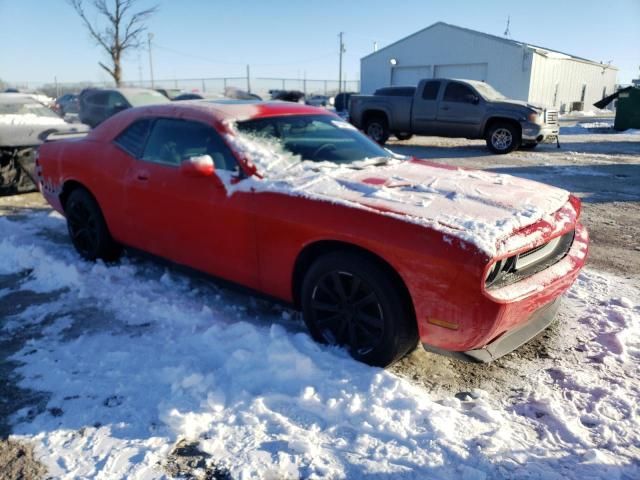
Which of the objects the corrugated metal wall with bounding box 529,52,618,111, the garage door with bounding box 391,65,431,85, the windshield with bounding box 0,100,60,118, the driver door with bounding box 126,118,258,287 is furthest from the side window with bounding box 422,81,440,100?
the garage door with bounding box 391,65,431,85

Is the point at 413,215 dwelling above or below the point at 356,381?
above

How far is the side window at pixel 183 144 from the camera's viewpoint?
139 inches

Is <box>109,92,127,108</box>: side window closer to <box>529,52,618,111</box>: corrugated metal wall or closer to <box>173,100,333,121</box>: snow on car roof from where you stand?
<box>173,100,333,121</box>: snow on car roof

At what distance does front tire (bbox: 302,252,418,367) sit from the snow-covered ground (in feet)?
0.36

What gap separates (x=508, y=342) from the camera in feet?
9.20

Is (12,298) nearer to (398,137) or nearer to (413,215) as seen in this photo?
(413,215)

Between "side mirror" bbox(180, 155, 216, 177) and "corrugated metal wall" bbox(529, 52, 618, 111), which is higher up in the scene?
"corrugated metal wall" bbox(529, 52, 618, 111)

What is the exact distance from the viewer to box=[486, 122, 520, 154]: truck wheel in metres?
12.6

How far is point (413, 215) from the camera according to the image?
268 centimetres

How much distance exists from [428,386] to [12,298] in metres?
3.26

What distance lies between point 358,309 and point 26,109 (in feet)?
25.1

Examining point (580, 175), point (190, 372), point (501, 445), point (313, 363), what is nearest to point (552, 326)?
point (501, 445)

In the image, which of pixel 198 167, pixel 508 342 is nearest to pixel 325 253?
pixel 198 167

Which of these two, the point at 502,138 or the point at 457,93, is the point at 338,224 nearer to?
the point at 502,138
